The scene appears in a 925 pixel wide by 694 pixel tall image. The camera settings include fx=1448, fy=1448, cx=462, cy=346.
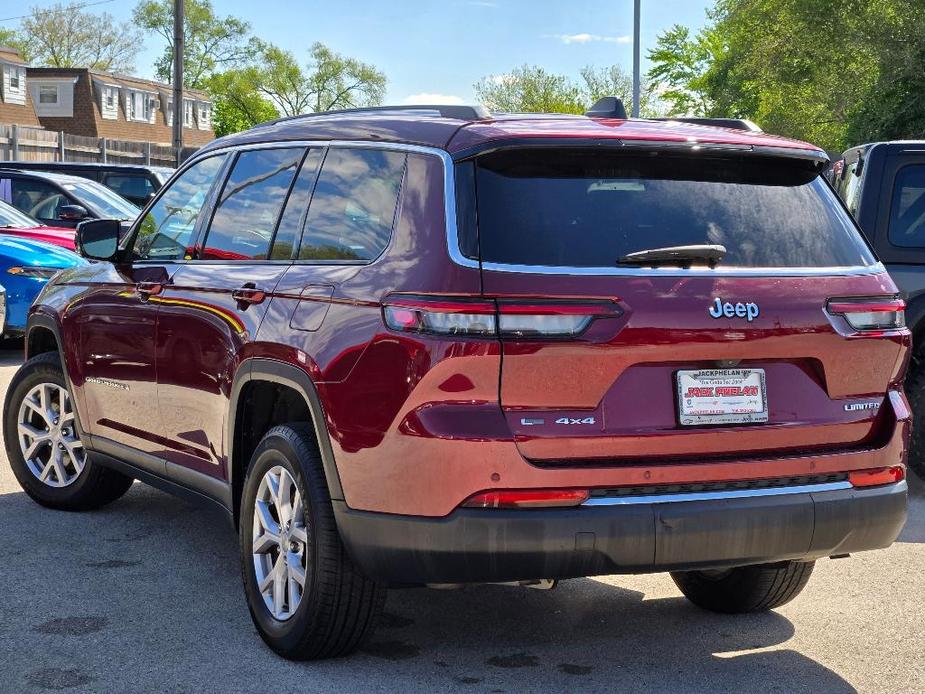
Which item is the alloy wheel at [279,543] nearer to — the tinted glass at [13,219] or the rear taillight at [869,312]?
the rear taillight at [869,312]

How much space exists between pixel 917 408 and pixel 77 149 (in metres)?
40.5

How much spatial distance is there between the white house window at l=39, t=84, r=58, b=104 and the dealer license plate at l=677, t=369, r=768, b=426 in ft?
260

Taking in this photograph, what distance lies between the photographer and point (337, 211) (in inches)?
194

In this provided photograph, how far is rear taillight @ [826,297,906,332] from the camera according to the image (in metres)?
4.59

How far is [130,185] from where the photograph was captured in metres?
21.9

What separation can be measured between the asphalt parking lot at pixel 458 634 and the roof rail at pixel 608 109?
6.17 feet

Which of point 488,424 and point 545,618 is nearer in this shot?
point 488,424

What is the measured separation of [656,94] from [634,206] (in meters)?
74.2

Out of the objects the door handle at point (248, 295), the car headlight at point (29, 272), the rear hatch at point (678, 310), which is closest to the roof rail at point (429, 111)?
the rear hatch at point (678, 310)

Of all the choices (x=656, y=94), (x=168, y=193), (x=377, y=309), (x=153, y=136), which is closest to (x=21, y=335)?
(x=168, y=193)

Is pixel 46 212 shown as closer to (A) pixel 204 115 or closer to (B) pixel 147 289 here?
(B) pixel 147 289

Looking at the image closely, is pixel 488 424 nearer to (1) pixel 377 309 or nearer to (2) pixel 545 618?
(1) pixel 377 309

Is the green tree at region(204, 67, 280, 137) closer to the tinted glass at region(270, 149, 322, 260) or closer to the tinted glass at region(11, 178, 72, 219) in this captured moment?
the tinted glass at region(11, 178, 72, 219)

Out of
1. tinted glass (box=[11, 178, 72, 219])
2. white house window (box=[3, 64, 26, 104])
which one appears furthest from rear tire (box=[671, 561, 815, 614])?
white house window (box=[3, 64, 26, 104])
